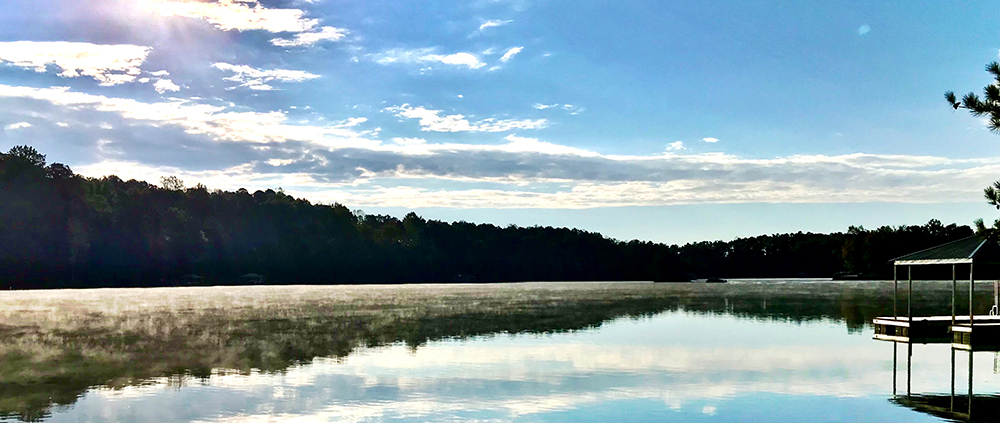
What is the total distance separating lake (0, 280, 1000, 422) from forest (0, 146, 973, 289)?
7131 cm

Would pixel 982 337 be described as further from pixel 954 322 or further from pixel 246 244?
pixel 246 244

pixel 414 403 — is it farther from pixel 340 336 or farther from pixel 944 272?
pixel 944 272

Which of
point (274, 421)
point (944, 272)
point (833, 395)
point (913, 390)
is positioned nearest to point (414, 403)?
point (274, 421)

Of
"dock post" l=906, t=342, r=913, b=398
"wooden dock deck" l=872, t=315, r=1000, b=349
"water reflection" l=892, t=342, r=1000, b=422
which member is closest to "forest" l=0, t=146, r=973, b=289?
"wooden dock deck" l=872, t=315, r=1000, b=349

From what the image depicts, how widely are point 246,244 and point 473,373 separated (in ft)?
453

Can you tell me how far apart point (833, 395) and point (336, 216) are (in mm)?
162600

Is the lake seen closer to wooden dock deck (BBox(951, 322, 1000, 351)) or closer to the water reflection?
the water reflection

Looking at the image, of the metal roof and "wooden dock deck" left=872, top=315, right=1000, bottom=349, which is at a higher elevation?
the metal roof

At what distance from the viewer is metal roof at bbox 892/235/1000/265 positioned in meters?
26.8

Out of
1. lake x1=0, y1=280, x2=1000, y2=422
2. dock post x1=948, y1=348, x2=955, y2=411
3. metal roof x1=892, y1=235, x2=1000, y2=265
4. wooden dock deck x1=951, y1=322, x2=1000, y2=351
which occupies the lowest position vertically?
lake x1=0, y1=280, x2=1000, y2=422

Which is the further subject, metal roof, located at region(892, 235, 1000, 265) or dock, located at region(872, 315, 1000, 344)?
dock, located at region(872, 315, 1000, 344)

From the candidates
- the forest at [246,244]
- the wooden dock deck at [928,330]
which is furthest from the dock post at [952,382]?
the forest at [246,244]

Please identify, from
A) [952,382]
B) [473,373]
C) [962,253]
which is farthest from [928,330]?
[473,373]

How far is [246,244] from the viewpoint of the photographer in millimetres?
153375
